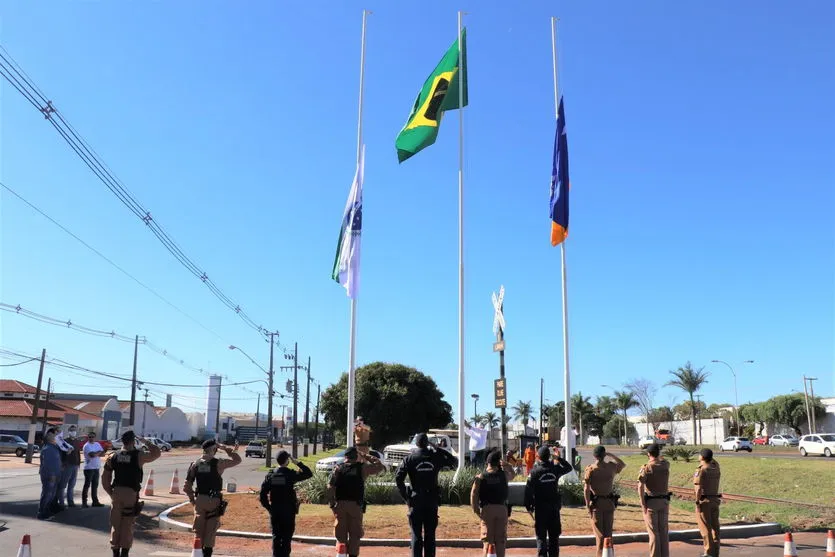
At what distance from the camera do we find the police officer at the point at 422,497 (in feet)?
29.5

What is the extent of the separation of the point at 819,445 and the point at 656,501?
3942 centimetres

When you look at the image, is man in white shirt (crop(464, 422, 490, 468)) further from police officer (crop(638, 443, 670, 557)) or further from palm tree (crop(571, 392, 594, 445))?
palm tree (crop(571, 392, 594, 445))

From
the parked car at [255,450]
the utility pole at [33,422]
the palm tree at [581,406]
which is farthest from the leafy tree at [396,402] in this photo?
the palm tree at [581,406]

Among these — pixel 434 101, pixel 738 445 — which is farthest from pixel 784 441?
A: pixel 434 101

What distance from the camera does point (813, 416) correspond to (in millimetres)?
69750

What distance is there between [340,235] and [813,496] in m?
16.6

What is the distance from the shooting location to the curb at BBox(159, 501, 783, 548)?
39.4 ft

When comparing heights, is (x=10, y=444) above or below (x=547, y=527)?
below

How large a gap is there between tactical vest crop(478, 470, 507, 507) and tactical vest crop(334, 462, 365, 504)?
154 cm

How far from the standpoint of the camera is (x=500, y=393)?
2189 centimetres

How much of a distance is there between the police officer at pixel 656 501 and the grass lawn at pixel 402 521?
3.31 m

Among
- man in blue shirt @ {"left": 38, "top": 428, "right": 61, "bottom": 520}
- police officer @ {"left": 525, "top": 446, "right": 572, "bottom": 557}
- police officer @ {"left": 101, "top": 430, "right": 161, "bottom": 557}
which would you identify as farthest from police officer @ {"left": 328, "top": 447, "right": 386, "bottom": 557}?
man in blue shirt @ {"left": 38, "top": 428, "right": 61, "bottom": 520}

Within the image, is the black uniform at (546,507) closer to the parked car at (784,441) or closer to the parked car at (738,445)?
the parked car at (738,445)

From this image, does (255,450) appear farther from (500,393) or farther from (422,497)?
(422,497)
